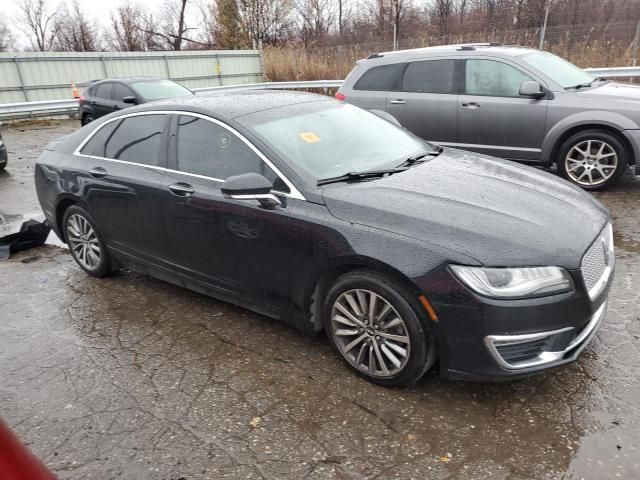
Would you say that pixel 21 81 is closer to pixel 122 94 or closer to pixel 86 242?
pixel 122 94

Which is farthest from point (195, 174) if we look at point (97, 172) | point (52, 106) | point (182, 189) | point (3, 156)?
point (52, 106)

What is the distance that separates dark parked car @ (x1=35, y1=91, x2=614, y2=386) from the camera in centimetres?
250

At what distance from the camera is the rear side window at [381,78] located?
286 inches

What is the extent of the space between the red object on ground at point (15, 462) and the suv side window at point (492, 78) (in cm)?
643

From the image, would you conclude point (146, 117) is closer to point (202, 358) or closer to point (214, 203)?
point (214, 203)

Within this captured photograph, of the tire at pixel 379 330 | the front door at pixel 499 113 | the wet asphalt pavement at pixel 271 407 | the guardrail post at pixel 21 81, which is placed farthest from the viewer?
the guardrail post at pixel 21 81

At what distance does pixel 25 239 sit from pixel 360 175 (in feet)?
13.8

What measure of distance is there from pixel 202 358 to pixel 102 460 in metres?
0.92

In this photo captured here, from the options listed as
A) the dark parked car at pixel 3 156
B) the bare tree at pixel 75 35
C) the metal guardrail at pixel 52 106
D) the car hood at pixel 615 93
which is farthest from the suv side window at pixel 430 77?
the bare tree at pixel 75 35

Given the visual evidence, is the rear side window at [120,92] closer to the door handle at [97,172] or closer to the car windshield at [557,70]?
the door handle at [97,172]

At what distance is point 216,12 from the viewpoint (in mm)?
32656

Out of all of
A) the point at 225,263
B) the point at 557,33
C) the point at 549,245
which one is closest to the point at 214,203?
the point at 225,263

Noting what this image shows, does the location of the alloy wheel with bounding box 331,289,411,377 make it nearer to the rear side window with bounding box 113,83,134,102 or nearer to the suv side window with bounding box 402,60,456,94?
the suv side window with bounding box 402,60,456,94

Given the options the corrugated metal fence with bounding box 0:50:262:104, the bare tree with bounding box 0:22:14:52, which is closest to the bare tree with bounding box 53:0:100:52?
the bare tree with bounding box 0:22:14:52
